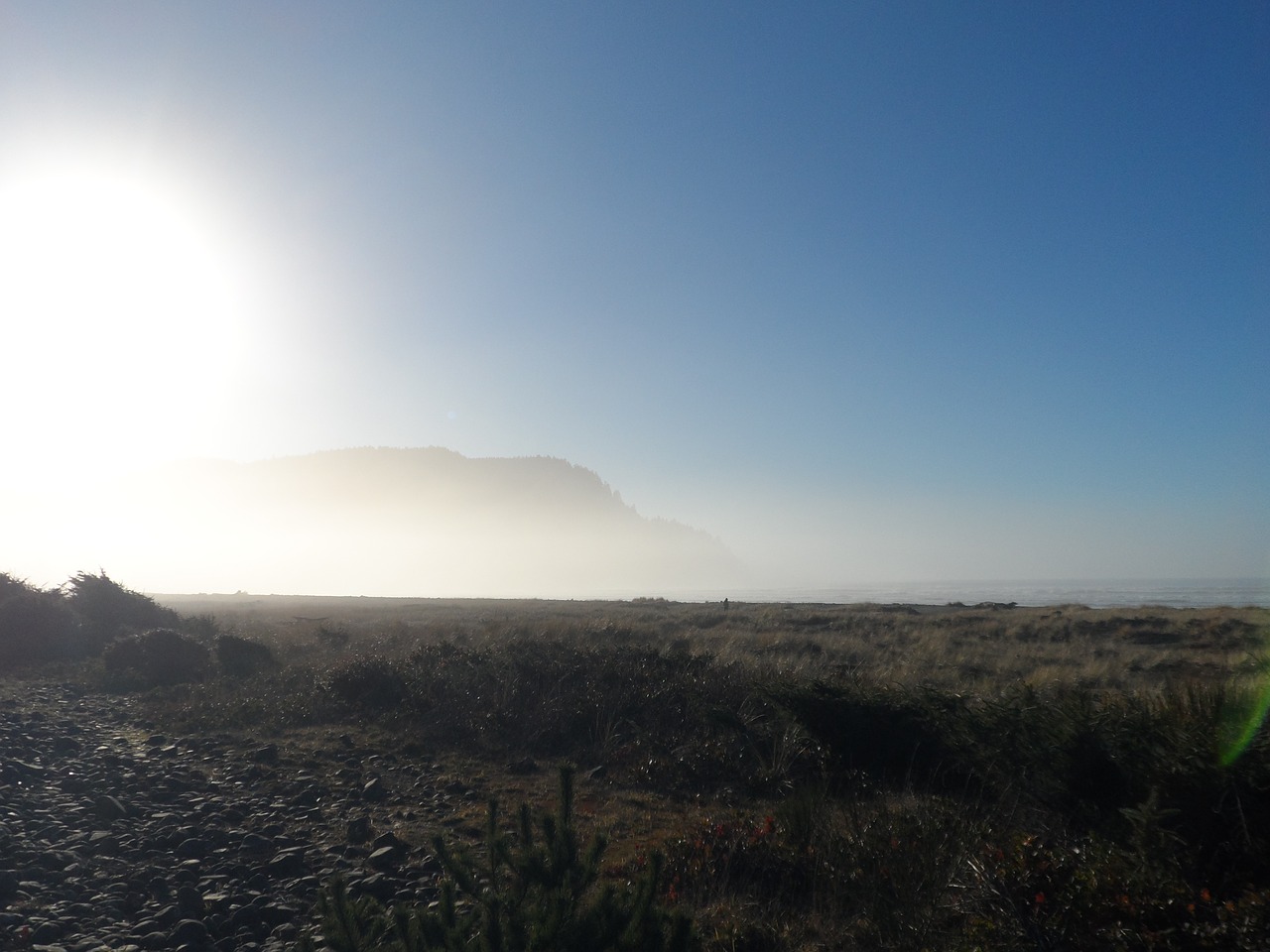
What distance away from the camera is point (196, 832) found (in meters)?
7.23

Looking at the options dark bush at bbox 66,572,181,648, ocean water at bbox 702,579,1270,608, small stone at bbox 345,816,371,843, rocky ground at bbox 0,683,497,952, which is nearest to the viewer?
rocky ground at bbox 0,683,497,952

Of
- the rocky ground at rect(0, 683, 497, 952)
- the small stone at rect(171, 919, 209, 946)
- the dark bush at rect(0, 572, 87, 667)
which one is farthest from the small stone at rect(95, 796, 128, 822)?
the dark bush at rect(0, 572, 87, 667)

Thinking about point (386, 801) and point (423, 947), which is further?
point (386, 801)

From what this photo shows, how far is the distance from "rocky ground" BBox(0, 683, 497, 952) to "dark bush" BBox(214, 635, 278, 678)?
5.38 m

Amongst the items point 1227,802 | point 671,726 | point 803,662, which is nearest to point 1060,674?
point 803,662

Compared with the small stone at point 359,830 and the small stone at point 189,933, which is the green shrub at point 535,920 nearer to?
the small stone at point 189,933

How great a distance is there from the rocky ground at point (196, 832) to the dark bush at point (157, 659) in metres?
5.41

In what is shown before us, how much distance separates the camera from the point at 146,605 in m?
26.9

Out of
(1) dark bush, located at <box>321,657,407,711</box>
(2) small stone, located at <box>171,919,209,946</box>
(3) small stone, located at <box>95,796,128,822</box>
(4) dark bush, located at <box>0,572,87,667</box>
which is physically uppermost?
(4) dark bush, located at <box>0,572,87,667</box>

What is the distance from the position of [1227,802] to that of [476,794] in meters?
7.08

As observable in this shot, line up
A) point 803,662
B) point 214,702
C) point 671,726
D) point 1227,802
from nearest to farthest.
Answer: point 1227,802 → point 671,726 → point 214,702 → point 803,662

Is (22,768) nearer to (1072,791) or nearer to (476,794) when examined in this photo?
(476,794)

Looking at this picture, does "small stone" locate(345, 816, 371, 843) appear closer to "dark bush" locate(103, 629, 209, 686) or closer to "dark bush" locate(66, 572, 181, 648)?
"dark bush" locate(103, 629, 209, 686)

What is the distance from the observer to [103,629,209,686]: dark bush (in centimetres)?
1681
